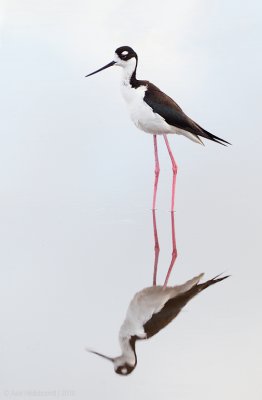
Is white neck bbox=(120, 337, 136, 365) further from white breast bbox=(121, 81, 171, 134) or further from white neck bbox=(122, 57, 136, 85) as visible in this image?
white neck bbox=(122, 57, 136, 85)

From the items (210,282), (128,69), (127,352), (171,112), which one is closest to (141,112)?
(171,112)

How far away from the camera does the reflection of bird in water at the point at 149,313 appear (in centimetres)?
386

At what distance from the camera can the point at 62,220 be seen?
7168 mm

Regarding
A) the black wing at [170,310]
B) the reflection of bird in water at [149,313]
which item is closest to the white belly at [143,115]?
the reflection of bird in water at [149,313]

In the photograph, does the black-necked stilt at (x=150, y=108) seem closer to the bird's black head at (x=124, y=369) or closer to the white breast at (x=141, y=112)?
the white breast at (x=141, y=112)

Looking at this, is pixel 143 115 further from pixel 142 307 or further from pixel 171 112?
pixel 142 307

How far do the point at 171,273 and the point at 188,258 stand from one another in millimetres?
392

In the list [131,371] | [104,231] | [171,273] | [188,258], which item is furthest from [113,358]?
[104,231]

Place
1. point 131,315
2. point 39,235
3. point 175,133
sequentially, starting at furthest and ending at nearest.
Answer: point 175,133 < point 39,235 < point 131,315

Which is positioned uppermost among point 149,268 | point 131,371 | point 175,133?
point 175,133

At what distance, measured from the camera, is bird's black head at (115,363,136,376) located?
12.1 feet

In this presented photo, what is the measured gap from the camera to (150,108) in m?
6.71

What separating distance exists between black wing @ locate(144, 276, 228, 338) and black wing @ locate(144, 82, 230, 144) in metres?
2.02

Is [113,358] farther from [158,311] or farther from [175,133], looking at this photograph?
[175,133]
